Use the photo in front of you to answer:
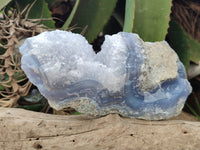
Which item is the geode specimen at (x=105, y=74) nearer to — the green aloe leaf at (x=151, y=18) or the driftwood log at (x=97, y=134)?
the driftwood log at (x=97, y=134)

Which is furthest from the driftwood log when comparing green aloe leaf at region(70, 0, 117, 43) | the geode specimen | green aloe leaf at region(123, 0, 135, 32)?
green aloe leaf at region(70, 0, 117, 43)

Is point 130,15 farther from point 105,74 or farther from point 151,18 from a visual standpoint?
point 105,74

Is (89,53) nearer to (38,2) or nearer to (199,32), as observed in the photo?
(38,2)

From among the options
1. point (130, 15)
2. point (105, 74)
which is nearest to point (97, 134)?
point (105, 74)

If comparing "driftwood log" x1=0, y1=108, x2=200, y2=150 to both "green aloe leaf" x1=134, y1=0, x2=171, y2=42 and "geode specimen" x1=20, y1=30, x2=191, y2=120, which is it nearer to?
"geode specimen" x1=20, y1=30, x2=191, y2=120

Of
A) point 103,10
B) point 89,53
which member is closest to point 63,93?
point 89,53

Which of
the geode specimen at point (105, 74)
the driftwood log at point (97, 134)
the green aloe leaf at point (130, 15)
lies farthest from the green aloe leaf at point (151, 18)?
the driftwood log at point (97, 134)

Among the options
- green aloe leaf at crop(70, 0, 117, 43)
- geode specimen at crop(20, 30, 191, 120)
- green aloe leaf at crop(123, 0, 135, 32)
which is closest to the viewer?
geode specimen at crop(20, 30, 191, 120)
